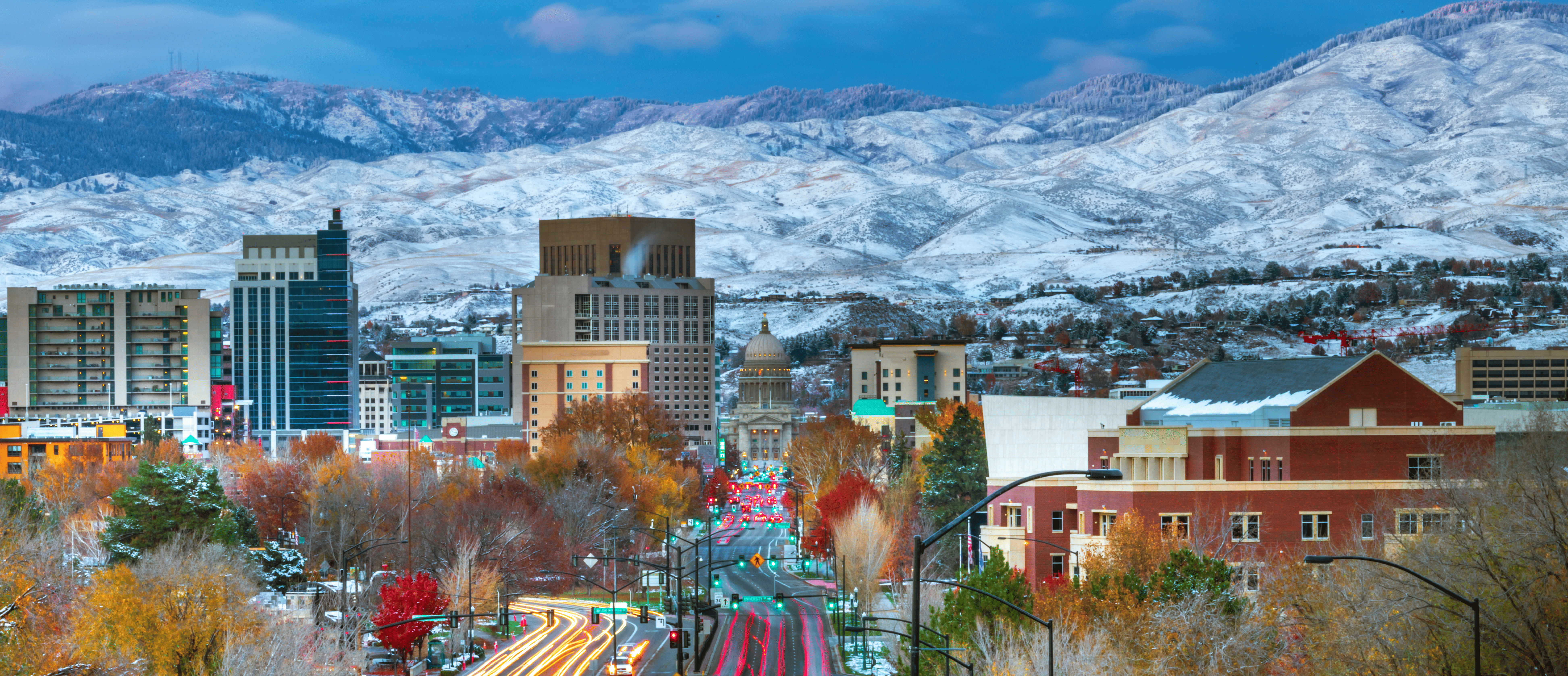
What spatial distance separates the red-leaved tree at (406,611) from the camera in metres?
90.4

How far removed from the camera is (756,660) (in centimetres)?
9469

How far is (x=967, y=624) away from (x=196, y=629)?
2862 centimetres

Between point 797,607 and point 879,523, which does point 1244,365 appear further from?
point 797,607

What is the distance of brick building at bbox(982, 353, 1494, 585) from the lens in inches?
3639

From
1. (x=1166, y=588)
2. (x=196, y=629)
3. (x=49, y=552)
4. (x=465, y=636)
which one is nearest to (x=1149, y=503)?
(x=1166, y=588)

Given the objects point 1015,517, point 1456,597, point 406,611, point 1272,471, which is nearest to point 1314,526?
point 1272,471

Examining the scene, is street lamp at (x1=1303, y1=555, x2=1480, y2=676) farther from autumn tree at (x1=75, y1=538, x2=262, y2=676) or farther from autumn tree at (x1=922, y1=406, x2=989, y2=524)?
autumn tree at (x1=922, y1=406, x2=989, y2=524)

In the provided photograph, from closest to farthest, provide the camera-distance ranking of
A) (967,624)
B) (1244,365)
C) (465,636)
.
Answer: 1. (967,624)
2. (465,636)
3. (1244,365)

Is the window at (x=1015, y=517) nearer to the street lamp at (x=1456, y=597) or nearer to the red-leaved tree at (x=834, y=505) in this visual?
the red-leaved tree at (x=834, y=505)

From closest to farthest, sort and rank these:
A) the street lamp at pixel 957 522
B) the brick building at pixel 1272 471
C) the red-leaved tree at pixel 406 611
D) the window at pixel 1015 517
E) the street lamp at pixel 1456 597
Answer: the street lamp at pixel 957 522, the street lamp at pixel 1456 597, the red-leaved tree at pixel 406 611, the brick building at pixel 1272 471, the window at pixel 1015 517

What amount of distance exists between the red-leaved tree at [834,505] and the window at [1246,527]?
138ft

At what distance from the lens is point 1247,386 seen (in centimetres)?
10638

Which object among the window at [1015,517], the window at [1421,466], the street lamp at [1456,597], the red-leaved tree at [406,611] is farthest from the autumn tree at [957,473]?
the street lamp at [1456,597]

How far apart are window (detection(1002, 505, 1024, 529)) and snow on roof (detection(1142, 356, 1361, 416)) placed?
11.9 meters
